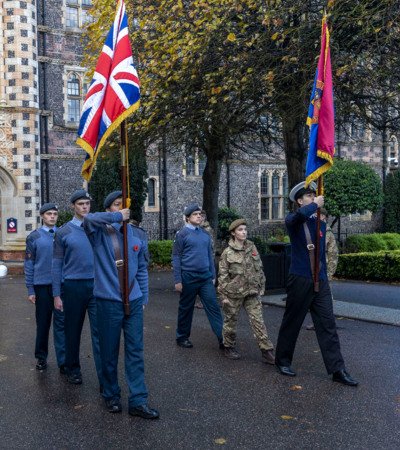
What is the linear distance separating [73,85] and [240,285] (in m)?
18.4

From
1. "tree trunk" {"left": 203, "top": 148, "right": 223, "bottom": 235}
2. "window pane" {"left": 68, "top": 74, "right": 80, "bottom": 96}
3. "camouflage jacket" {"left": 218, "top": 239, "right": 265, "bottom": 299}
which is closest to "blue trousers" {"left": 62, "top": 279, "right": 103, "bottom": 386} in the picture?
"camouflage jacket" {"left": 218, "top": 239, "right": 265, "bottom": 299}

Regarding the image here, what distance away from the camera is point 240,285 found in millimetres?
7684

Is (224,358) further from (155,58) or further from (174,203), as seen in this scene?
(174,203)

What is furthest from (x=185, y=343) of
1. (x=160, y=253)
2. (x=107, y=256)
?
(x=160, y=253)

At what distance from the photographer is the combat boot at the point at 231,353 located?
7.79 metres

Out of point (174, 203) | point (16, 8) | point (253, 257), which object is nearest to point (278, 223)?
point (174, 203)

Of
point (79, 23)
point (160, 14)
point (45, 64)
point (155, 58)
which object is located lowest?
point (155, 58)

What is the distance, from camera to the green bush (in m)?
22.6

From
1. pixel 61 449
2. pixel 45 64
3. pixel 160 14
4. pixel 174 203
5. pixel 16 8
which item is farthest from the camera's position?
pixel 174 203

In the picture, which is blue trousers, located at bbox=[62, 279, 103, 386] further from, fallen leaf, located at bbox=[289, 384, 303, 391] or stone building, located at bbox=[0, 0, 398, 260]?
stone building, located at bbox=[0, 0, 398, 260]

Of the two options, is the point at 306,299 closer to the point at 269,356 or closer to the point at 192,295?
the point at 269,356

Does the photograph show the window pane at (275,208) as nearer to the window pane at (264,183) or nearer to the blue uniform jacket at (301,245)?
the window pane at (264,183)

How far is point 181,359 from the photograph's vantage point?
784cm

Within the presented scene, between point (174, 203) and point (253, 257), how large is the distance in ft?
61.8
